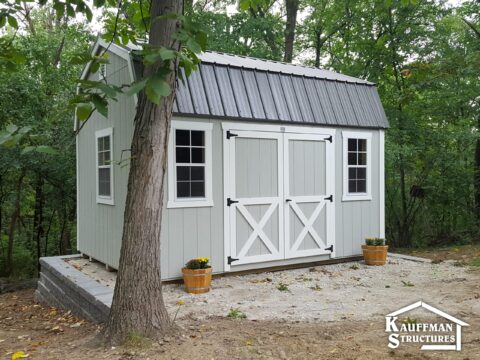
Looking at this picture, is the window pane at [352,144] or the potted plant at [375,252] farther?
the window pane at [352,144]

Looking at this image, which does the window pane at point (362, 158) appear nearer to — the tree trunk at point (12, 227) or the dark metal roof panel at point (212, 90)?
the dark metal roof panel at point (212, 90)

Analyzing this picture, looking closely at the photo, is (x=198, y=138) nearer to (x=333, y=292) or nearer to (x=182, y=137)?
(x=182, y=137)

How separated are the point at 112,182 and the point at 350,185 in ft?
13.5

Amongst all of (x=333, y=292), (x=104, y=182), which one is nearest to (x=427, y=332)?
(x=333, y=292)

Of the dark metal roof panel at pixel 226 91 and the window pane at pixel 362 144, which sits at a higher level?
the dark metal roof panel at pixel 226 91

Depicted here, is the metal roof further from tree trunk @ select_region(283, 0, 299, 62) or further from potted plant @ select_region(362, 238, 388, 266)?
tree trunk @ select_region(283, 0, 299, 62)

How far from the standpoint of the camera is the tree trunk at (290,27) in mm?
15383

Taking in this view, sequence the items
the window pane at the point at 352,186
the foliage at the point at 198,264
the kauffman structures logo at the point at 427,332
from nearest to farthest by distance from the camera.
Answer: the kauffman structures logo at the point at 427,332
the foliage at the point at 198,264
the window pane at the point at 352,186

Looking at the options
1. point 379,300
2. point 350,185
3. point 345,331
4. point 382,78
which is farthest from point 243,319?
point 382,78

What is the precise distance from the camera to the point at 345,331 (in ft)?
13.8

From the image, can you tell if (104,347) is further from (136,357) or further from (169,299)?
(169,299)

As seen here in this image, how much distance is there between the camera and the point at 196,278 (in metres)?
5.79

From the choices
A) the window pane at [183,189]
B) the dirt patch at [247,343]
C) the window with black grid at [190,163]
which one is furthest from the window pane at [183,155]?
the dirt patch at [247,343]

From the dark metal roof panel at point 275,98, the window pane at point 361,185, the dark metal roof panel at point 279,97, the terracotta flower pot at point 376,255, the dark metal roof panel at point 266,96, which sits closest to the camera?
the dark metal roof panel at point 275,98
